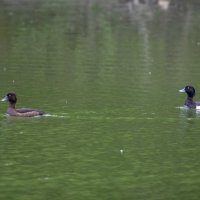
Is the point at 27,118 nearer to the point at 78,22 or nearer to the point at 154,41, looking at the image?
the point at 154,41

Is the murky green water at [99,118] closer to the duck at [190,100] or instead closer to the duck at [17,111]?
the duck at [17,111]

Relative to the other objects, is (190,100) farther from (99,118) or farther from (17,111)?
(17,111)

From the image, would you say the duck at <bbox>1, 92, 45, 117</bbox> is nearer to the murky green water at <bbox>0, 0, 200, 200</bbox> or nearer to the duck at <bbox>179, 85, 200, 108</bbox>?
the murky green water at <bbox>0, 0, 200, 200</bbox>

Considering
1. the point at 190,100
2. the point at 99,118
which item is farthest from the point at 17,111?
the point at 190,100

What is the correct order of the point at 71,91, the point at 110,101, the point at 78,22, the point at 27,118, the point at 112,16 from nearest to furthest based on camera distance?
the point at 27,118
the point at 110,101
the point at 71,91
the point at 78,22
the point at 112,16

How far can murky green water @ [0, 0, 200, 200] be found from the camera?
19906 mm

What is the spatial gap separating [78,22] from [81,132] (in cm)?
4092

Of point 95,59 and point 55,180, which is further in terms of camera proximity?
point 95,59

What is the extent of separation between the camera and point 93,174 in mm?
20594

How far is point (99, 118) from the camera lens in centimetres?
2723

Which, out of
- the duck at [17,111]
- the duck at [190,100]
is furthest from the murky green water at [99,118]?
the duck at [190,100]

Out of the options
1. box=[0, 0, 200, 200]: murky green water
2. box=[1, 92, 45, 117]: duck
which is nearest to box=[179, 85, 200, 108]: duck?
box=[0, 0, 200, 200]: murky green water

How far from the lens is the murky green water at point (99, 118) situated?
19.9m

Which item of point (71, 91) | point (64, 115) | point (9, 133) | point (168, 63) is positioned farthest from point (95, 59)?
point (9, 133)
